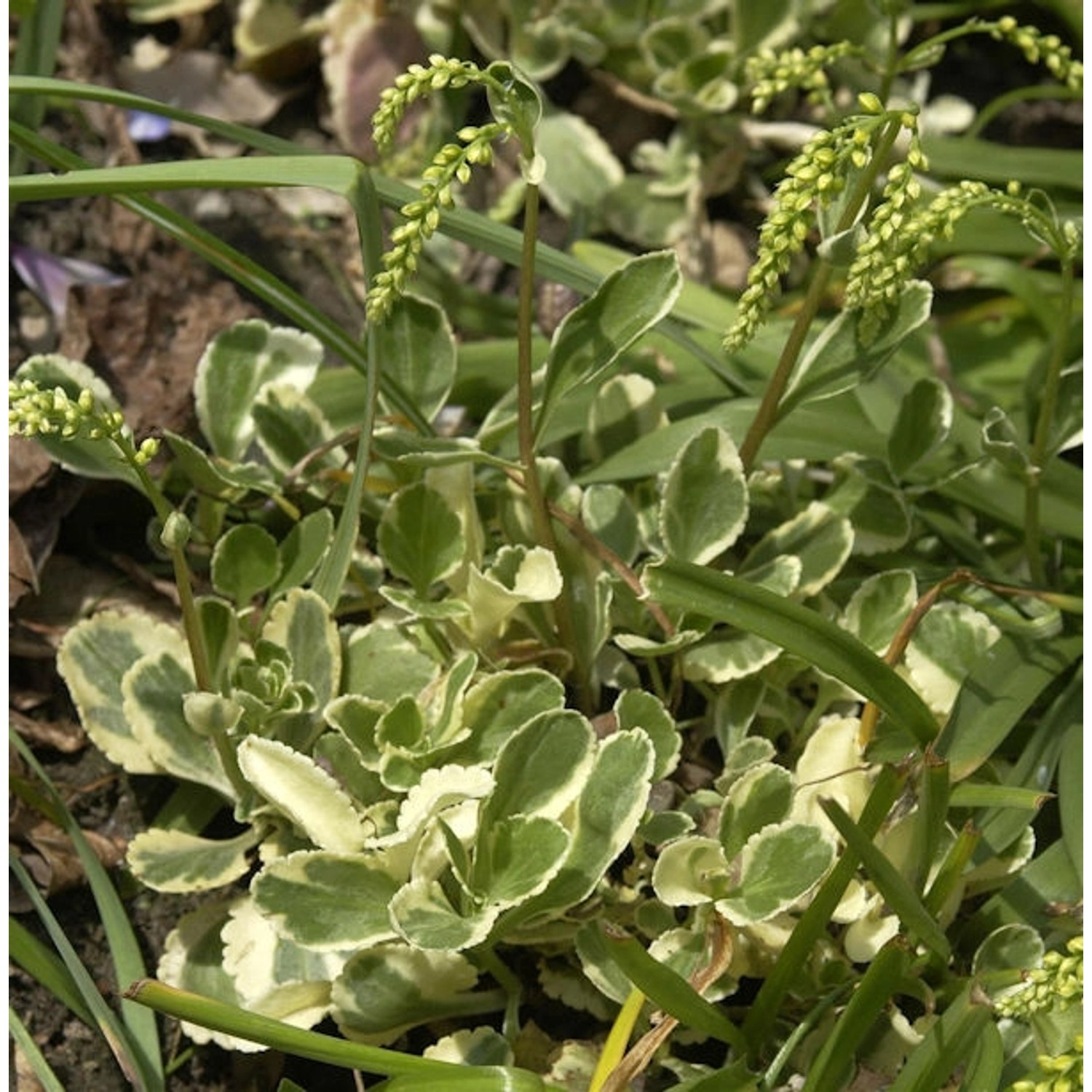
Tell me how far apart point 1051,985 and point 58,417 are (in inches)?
28.4

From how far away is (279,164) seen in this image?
49.2 inches

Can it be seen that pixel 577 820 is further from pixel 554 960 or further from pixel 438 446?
pixel 438 446

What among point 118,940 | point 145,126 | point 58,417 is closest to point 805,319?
point 58,417

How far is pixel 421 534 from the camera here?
1.40 metres

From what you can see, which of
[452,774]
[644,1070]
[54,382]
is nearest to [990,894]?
[644,1070]

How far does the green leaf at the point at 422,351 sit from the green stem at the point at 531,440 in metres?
0.11

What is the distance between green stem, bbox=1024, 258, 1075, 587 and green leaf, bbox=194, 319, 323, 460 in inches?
25.0

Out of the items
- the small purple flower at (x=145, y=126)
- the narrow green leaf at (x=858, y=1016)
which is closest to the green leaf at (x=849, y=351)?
the narrow green leaf at (x=858, y=1016)

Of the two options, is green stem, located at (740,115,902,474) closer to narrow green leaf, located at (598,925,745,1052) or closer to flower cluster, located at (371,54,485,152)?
flower cluster, located at (371,54,485,152)

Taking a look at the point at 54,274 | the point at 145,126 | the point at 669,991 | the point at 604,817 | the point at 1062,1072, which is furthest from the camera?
the point at 145,126

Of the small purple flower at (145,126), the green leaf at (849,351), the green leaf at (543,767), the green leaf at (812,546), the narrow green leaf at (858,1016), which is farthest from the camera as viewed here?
the small purple flower at (145,126)

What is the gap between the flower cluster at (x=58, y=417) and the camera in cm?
104

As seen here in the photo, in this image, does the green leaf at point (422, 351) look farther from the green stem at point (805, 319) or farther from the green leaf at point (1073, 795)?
the green leaf at point (1073, 795)

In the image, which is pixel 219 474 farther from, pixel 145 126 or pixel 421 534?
pixel 145 126
